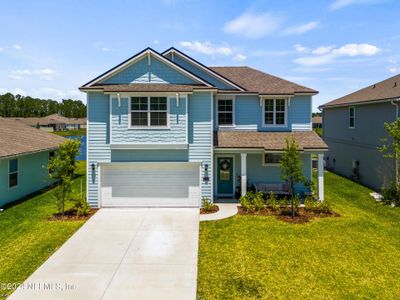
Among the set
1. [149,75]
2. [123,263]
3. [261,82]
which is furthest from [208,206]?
[261,82]

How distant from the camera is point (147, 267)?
8.44m

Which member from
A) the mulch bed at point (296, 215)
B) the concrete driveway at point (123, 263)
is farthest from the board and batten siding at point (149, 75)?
the mulch bed at point (296, 215)

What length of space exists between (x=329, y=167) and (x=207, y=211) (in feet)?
53.5

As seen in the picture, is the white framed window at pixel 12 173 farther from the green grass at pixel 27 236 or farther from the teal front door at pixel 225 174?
the teal front door at pixel 225 174

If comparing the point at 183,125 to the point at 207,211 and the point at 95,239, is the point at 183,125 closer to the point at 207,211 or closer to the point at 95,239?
the point at 207,211

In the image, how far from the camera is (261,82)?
17109 millimetres

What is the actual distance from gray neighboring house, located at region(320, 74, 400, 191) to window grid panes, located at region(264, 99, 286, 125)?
Answer: 18.1 feet

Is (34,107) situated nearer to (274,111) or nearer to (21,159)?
(21,159)

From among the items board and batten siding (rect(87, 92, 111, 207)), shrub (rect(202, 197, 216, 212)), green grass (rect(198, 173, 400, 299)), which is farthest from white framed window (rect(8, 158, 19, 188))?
green grass (rect(198, 173, 400, 299))

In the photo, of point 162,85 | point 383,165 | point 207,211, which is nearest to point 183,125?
point 162,85

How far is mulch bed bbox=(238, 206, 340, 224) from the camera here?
1248 cm

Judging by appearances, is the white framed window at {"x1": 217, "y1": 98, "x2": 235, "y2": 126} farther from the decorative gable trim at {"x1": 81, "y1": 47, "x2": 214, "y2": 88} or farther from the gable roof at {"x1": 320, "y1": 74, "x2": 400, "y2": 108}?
the gable roof at {"x1": 320, "y1": 74, "x2": 400, "y2": 108}

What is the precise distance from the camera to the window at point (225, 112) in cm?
1623

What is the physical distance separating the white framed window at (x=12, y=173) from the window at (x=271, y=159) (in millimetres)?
13150
